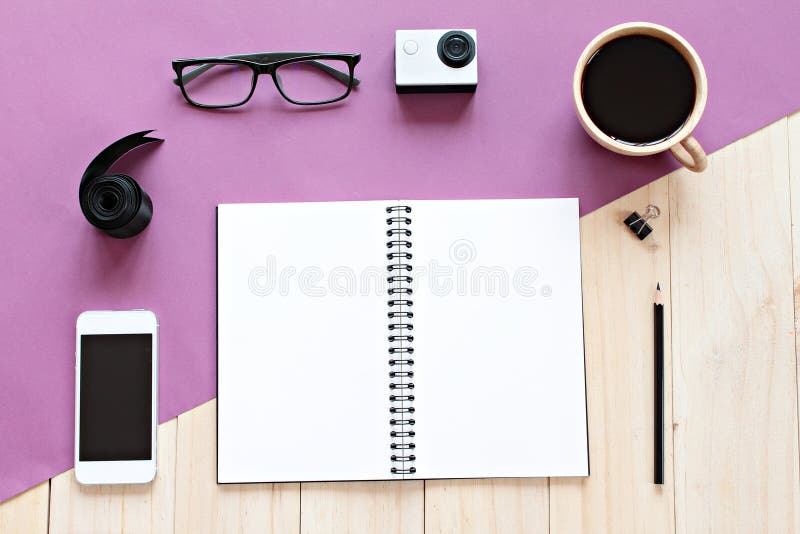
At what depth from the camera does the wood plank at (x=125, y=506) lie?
713 mm

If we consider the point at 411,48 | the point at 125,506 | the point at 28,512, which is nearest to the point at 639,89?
the point at 411,48

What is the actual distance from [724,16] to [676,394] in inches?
19.2

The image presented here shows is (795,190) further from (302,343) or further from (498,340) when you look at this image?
(302,343)

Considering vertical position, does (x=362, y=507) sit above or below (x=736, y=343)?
below

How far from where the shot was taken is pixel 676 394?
2.35ft

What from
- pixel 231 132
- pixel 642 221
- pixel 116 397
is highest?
pixel 231 132

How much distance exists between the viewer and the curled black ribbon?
0.67 meters

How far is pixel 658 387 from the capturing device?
71cm

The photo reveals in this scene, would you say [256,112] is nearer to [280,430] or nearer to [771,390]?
[280,430]

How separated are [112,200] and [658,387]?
71 centimetres

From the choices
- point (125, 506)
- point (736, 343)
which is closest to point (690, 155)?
point (736, 343)

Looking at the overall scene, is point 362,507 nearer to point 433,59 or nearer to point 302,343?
point 302,343

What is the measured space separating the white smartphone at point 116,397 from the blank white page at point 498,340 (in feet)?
1.09

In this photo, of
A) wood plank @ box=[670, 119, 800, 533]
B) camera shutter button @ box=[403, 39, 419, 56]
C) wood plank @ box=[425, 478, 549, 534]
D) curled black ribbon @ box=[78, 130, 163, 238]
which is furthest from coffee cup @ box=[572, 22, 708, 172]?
curled black ribbon @ box=[78, 130, 163, 238]
